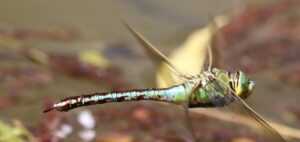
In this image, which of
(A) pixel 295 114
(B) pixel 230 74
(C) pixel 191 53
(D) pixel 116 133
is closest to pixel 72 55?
(C) pixel 191 53

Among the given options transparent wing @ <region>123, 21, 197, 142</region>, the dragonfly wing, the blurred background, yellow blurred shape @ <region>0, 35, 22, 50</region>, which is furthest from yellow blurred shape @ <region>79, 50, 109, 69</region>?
the dragonfly wing

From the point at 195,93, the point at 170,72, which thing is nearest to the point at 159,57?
the point at 170,72

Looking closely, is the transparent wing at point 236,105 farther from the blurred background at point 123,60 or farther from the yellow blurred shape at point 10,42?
the yellow blurred shape at point 10,42


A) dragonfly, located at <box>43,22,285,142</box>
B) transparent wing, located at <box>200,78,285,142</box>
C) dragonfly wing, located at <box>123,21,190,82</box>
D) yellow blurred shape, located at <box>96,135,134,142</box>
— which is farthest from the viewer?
yellow blurred shape, located at <box>96,135,134,142</box>

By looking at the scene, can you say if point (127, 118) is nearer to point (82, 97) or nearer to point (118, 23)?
point (82, 97)

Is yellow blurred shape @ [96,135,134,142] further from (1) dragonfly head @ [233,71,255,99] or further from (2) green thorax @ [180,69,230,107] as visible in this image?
(1) dragonfly head @ [233,71,255,99]

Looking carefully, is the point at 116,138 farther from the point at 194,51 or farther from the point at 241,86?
the point at 194,51
